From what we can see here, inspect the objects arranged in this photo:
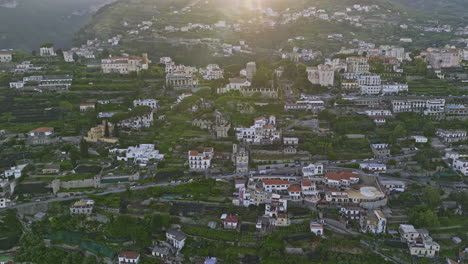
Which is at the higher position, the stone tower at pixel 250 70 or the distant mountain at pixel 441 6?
the distant mountain at pixel 441 6

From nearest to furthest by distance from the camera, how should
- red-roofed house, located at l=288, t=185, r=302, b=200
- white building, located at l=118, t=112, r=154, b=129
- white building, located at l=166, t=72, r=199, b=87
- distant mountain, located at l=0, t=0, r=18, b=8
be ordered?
1. red-roofed house, located at l=288, t=185, r=302, b=200
2. white building, located at l=118, t=112, r=154, b=129
3. white building, located at l=166, t=72, r=199, b=87
4. distant mountain, located at l=0, t=0, r=18, b=8

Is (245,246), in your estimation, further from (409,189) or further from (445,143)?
(445,143)

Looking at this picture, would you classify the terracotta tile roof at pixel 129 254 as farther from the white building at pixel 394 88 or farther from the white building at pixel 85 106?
the white building at pixel 394 88

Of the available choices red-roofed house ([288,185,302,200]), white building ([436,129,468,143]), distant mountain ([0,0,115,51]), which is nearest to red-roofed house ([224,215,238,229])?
red-roofed house ([288,185,302,200])

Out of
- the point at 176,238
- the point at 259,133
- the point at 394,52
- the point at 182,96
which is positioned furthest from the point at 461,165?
the point at 394,52

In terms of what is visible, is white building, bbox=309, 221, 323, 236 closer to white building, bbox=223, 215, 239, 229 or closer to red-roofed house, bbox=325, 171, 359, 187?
white building, bbox=223, 215, 239, 229

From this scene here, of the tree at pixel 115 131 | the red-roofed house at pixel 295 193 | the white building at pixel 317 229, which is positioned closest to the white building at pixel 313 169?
the red-roofed house at pixel 295 193
